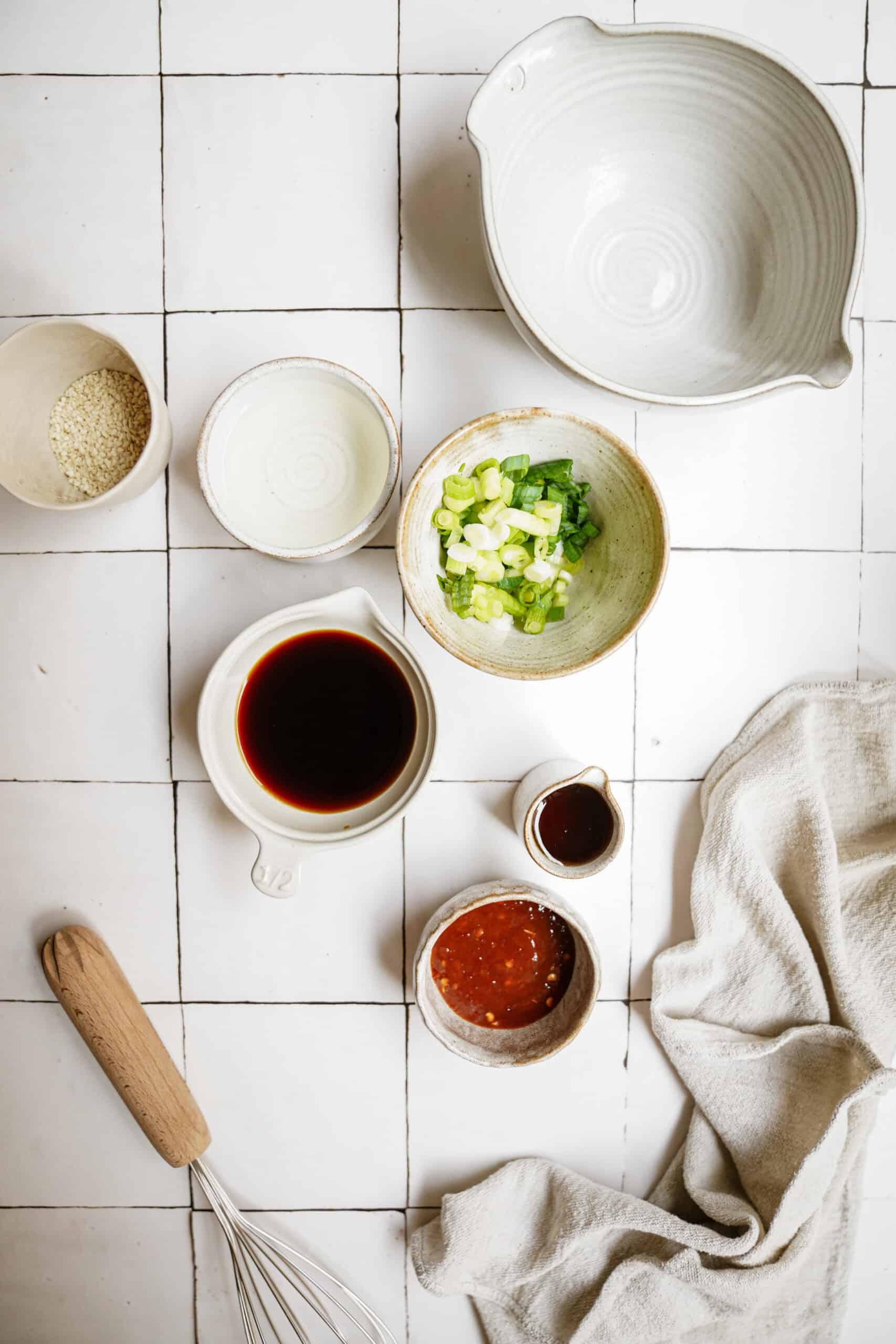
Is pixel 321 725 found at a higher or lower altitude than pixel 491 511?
lower

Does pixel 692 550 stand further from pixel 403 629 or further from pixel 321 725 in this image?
pixel 321 725

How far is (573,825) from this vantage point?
91 cm

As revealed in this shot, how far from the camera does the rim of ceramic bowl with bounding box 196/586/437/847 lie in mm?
860

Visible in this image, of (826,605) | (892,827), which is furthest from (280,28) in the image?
(892,827)

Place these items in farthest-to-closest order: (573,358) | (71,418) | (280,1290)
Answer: (280,1290)
(71,418)
(573,358)

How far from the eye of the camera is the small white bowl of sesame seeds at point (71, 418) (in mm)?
885

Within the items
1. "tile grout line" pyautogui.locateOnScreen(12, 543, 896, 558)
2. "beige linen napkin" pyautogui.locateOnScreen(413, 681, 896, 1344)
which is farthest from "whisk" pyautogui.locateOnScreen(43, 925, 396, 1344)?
"tile grout line" pyautogui.locateOnScreen(12, 543, 896, 558)

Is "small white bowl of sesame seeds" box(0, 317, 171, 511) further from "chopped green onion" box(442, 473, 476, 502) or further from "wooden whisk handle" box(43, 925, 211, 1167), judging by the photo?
"wooden whisk handle" box(43, 925, 211, 1167)

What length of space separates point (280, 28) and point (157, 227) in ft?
0.85

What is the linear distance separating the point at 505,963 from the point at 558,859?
0.14 m

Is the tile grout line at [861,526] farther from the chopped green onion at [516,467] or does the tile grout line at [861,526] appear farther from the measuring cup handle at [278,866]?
the measuring cup handle at [278,866]

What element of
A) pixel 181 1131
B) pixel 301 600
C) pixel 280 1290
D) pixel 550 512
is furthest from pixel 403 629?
pixel 280 1290

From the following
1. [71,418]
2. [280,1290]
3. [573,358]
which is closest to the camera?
[573,358]

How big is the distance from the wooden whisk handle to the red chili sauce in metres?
0.34
